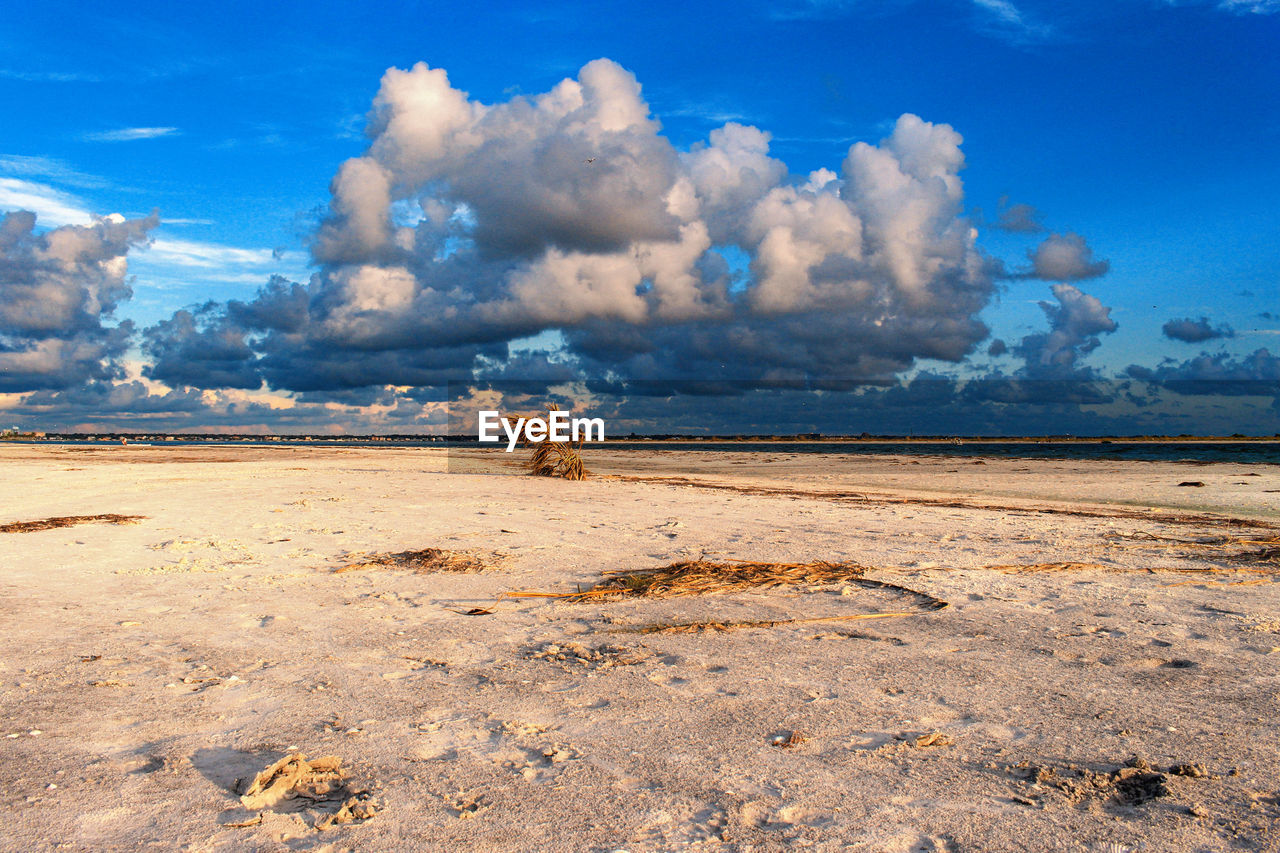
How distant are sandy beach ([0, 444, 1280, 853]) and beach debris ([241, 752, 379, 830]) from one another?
0.09 ft

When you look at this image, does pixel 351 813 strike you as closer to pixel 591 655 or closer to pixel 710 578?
pixel 591 655

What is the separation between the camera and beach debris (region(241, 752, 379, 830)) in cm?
274

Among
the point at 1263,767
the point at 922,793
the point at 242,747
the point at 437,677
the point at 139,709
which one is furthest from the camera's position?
the point at 437,677

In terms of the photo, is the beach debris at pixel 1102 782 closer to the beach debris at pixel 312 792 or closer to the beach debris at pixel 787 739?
the beach debris at pixel 787 739

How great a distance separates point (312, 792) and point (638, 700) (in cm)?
161

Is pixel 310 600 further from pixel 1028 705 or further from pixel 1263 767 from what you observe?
pixel 1263 767

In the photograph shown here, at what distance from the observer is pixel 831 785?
294 cm

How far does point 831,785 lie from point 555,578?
4.48 meters

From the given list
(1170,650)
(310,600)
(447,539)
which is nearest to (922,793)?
(1170,650)

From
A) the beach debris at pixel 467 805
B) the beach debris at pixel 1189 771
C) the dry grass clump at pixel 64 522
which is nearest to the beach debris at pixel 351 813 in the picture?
the beach debris at pixel 467 805

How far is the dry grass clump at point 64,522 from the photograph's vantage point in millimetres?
10047

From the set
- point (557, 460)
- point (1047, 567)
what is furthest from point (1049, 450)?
point (1047, 567)

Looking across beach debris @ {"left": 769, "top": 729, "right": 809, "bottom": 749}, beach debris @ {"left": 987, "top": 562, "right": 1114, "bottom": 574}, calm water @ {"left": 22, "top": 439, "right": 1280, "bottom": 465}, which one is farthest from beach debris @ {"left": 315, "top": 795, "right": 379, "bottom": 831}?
calm water @ {"left": 22, "top": 439, "right": 1280, "bottom": 465}

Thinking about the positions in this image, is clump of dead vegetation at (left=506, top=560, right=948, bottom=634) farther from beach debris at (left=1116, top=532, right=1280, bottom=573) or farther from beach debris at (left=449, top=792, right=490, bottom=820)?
beach debris at (left=1116, top=532, right=1280, bottom=573)
